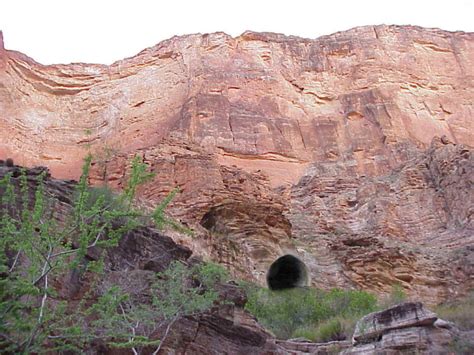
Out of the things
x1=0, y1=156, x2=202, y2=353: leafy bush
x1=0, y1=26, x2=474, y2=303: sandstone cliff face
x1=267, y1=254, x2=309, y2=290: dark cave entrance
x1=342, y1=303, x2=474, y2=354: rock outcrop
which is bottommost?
x1=342, y1=303, x2=474, y2=354: rock outcrop

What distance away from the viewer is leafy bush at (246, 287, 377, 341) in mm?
15211

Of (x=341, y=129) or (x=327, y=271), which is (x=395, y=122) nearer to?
(x=341, y=129)

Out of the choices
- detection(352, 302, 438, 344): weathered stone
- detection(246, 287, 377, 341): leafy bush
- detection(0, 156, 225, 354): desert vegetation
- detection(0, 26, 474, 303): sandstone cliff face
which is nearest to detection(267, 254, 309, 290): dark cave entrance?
detection(0, 26, 474, 303): sandstone cliff face

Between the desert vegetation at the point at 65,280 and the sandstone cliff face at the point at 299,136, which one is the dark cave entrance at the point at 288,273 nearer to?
the sandstone cliff face at the point at 299,136

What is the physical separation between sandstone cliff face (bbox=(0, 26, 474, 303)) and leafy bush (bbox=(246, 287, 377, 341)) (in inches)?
131

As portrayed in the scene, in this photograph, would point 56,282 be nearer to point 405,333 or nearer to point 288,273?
point 405,333

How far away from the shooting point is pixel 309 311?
17891mm

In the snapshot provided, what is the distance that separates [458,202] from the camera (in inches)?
1177

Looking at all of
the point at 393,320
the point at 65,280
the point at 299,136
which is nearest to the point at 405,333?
the point at 393,320

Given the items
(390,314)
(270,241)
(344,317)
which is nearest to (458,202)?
(270,241)

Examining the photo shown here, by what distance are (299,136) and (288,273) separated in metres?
21.0

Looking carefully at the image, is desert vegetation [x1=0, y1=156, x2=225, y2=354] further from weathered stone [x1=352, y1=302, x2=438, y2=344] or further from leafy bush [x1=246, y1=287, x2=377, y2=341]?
leafy bush [x1=246, y1=287, x2=377, y2=341]

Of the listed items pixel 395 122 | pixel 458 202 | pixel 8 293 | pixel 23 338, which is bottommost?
pixel 23 338

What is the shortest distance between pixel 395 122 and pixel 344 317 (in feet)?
97.8
